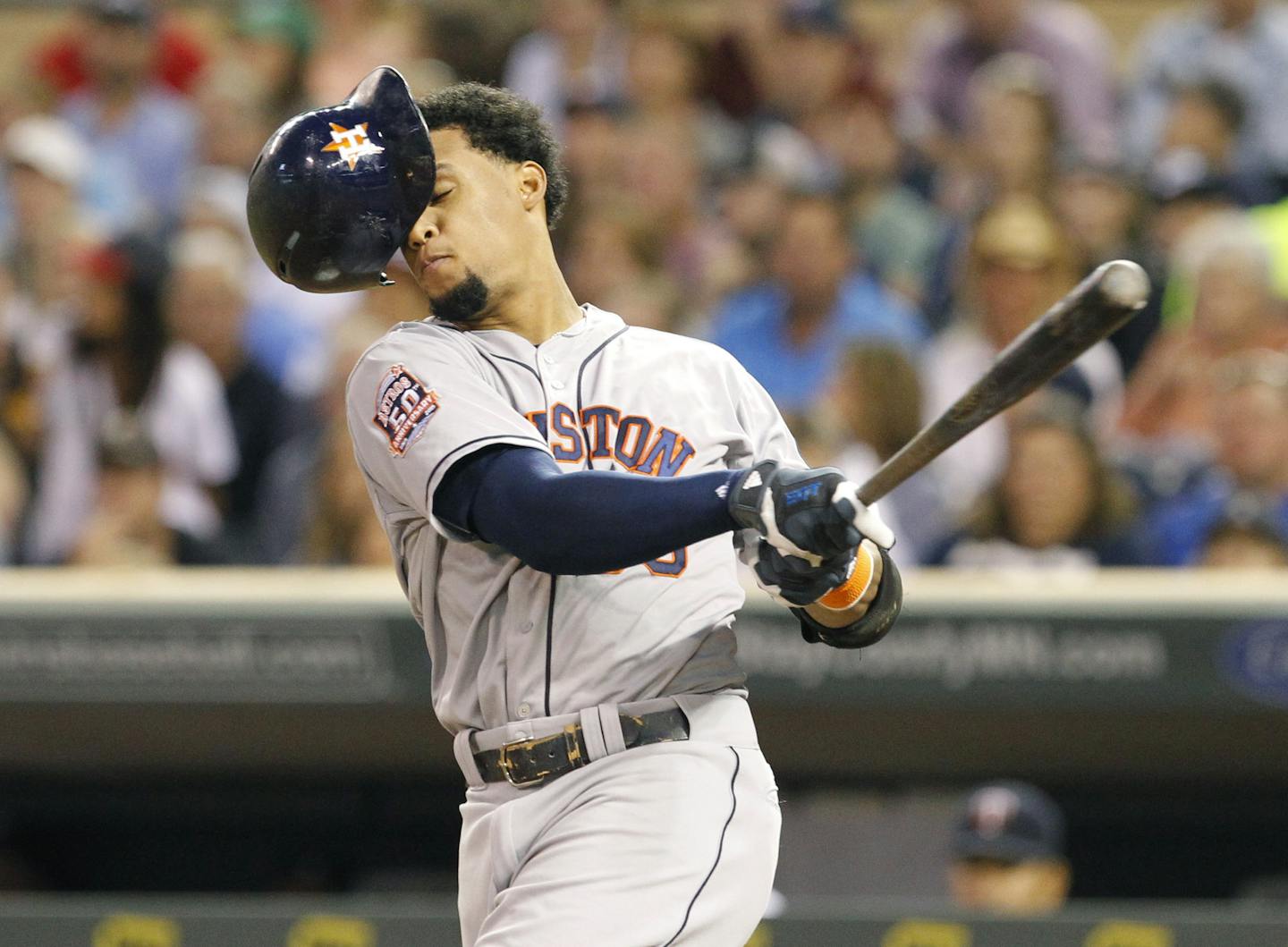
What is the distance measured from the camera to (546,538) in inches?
94.1

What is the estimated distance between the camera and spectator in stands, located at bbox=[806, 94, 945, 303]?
6.88m

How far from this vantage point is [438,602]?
2717 millimetres

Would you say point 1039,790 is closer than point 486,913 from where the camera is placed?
No

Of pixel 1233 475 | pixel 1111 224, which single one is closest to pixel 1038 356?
pixel 1233 475

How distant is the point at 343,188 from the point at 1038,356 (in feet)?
3.00

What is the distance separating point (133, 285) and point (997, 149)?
2924mm

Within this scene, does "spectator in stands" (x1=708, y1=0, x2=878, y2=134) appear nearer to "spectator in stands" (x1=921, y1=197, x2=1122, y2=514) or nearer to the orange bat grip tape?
"spectator in stands" (x1=921, y1=197, x2=1122, y2=514)

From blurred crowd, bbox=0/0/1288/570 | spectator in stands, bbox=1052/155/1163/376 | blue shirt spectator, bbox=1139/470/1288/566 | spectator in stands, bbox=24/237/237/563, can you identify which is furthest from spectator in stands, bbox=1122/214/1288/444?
spectator in stands, bbox=24/237/237/563

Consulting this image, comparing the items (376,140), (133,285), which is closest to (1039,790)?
(133,285)

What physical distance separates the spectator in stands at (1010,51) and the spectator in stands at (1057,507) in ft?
7.32

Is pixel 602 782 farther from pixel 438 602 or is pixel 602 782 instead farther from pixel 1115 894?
pixel 1115 894

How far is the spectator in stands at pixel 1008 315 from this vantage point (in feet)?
19.8

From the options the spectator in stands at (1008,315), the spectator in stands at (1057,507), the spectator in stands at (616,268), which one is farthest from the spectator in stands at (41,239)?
the spectator in stands at (1057,507)

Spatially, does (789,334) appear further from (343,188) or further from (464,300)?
(343,188)
